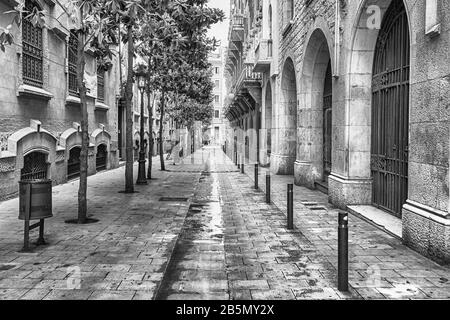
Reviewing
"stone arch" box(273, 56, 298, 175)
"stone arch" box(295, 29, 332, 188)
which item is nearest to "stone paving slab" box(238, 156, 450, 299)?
"stone arch" box(295, 29, 332, 188)

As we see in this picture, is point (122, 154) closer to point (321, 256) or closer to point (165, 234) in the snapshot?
point (165, 234)

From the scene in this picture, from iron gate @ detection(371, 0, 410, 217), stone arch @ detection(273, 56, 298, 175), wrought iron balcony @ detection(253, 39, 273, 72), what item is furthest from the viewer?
wrought iron balcony @ detection(253, 39, 273, 72)

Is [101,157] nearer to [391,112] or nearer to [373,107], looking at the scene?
[373,107]

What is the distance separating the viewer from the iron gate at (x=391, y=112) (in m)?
8.76

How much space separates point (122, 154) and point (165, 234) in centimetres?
2000

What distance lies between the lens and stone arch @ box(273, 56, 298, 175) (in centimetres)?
1995

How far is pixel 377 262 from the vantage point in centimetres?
632

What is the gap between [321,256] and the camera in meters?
6.70

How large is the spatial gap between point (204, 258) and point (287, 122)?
1409cm

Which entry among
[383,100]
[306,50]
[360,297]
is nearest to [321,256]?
[360,297]

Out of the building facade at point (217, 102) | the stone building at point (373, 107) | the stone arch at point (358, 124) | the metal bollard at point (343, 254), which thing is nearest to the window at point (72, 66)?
the stone building at point (373, 107)

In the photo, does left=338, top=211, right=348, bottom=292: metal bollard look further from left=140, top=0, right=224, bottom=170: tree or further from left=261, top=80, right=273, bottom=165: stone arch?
left=261, top=80, right=273, bottom=165: stone arch

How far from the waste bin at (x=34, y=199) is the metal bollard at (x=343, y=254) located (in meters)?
4.51

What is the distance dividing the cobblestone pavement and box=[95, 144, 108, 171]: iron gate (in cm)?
1035
